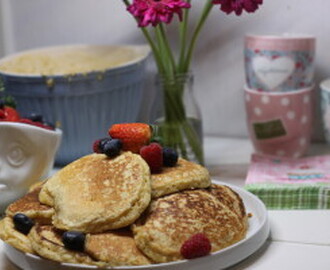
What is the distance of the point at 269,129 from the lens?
1294mm

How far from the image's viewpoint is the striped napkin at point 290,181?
106cm

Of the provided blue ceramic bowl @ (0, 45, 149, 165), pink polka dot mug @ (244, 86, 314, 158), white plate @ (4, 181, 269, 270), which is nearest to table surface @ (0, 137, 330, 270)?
white plate @ (4, 181, 269, 270)

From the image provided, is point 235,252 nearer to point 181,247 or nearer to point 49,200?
point 181,247

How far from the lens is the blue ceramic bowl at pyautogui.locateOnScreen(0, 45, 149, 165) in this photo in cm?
128

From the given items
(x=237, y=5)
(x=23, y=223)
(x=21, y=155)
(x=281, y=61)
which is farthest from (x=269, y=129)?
(x=23, y=223)

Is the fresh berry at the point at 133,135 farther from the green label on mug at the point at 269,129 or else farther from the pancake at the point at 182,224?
the green label on mug at the point at 269,129

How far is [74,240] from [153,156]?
171mm

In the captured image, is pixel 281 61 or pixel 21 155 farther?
pixel 281 61

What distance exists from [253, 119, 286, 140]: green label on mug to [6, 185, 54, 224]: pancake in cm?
51

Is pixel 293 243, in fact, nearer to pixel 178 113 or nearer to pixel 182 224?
pixel 182 224

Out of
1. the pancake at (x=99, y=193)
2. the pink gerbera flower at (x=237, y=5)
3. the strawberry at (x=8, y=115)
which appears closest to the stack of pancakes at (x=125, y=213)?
the pancake at (x=99, y=193)

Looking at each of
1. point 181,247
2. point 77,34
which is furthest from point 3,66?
point 181,247

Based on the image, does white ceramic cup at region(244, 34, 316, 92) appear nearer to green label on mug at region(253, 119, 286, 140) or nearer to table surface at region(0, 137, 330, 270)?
green label on mug at region(253, 119, 286, 140)

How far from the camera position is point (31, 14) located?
1.59m
